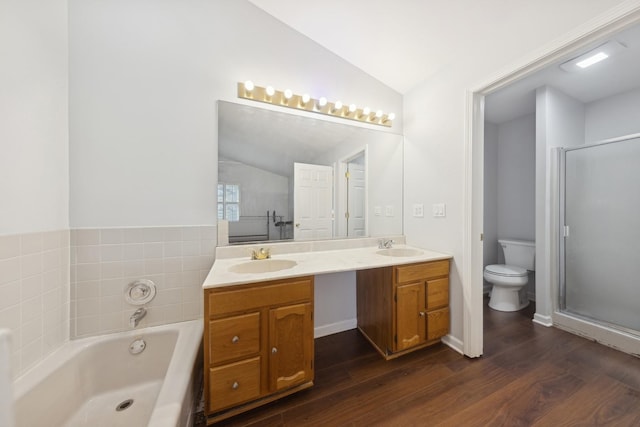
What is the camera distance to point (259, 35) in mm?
1729

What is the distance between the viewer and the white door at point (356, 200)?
2.13 meters

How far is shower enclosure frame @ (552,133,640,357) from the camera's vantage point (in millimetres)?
1735

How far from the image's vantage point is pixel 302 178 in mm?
1949

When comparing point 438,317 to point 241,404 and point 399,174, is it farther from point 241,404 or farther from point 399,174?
point 241,404

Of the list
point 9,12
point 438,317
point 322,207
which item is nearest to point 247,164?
point 322,207

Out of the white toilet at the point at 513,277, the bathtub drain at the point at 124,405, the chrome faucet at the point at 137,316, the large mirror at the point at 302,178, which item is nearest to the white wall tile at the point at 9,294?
the chrome faucet at the point at 137,316

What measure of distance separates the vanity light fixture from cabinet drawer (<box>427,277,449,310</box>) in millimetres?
1491

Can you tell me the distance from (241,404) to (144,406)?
52 centimetres

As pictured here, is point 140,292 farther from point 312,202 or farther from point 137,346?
point 312,202

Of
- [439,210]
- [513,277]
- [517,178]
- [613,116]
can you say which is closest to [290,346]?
[439,210]

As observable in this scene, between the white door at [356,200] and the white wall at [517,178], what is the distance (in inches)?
86.7

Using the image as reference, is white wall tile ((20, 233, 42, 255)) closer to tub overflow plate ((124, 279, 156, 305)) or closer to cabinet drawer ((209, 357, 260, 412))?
tub overflow plate ((124, 279, 156, 305))

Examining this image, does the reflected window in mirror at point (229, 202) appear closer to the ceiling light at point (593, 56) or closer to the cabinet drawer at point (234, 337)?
the cabinet drawer at point (234, 337)

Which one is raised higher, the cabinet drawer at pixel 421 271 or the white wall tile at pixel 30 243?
the white wall tile at pixel 30 243
